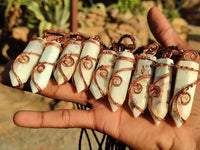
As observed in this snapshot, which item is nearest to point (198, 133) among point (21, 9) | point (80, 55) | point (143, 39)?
point (80, 55)

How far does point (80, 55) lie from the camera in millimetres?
1189

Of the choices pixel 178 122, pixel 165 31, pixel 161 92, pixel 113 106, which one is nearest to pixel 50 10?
pixel 165 31

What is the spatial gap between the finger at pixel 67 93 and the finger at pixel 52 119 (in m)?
0.13

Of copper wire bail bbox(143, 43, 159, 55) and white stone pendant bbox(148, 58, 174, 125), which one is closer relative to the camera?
white stone pendant bbox(148, 58, 174, 125)

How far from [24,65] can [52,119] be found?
371mm

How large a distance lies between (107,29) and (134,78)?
115 inches

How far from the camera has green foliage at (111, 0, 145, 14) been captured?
4.97m

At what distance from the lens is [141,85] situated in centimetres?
104

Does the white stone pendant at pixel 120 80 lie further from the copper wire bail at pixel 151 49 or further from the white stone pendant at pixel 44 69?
the white stone pendant at pixel 44 69

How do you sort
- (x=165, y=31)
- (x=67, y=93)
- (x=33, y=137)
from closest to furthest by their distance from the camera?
(x=67, y=93) → (x=165, y=31) → (x=33, y=137)

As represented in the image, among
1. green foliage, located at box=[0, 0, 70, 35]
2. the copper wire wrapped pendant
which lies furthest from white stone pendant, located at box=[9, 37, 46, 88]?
green foliage, located at box=[0, 0, 70, 35]

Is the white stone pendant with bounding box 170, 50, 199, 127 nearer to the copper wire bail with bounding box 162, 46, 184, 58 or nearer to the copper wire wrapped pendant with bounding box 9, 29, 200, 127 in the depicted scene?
the copper wire wrapped pendant with bounding box 9, 29, 200, 127

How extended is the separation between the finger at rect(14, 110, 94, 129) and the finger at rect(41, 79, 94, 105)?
0.13 metres

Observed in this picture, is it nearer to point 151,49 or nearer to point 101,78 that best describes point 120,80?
point 101,78
